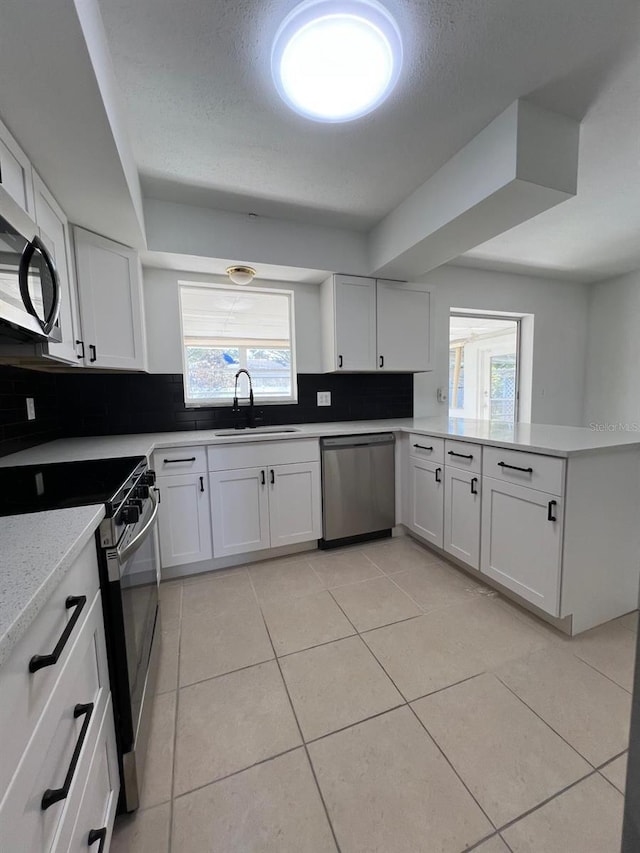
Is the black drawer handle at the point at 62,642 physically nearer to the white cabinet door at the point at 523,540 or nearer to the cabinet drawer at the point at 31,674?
the cabinet drawer at the point at 31,674

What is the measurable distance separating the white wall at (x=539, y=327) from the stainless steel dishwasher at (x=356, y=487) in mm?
1025

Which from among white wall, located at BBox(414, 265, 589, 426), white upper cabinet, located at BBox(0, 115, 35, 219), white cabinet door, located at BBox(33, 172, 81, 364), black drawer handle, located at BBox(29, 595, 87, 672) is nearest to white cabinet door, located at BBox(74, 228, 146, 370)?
white cabinet door, located at BBox(33, 172, 81, 364)

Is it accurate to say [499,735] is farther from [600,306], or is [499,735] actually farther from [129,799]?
[600,306]

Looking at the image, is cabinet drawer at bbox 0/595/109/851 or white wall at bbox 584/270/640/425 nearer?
cabinet drawer at bbox 0/595/109/851

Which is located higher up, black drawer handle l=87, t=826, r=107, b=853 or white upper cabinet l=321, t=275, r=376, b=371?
white upper cabinet l=321, t=275, r=376, b=371

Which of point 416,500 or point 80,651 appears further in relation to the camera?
point 416,500

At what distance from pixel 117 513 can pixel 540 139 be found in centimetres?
234

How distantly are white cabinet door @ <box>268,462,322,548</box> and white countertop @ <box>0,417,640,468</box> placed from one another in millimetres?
251

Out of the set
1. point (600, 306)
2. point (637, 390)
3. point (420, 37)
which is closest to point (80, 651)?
point (420, 37)

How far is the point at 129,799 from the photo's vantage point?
102cm

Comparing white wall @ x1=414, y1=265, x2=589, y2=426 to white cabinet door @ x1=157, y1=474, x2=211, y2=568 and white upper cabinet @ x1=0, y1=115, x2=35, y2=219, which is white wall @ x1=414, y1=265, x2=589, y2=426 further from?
white upper cabinet @ x1=0, y1=115, x2=35, y2=219

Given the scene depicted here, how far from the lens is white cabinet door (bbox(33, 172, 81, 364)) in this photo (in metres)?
1.49

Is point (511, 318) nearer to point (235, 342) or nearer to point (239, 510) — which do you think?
point (235, 342)

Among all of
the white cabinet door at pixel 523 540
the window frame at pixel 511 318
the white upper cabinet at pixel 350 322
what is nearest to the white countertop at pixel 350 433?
the white cabinet door at pixel 523 540
